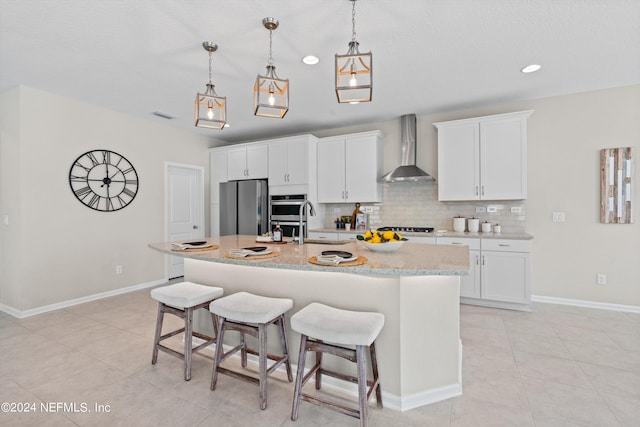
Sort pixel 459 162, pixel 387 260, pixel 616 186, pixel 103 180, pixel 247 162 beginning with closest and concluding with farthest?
pixel 387 260
pixel 616 186
pixel 459 162
pixel 103 180
pixel 247 162

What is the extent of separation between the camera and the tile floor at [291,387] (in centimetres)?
177

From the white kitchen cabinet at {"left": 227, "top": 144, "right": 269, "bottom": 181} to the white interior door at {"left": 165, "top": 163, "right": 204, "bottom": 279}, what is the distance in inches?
25.1

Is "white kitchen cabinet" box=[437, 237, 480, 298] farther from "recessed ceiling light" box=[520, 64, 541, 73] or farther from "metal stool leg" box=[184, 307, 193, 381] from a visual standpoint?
"metal stool leg" box=[184, 307, 193, 381]

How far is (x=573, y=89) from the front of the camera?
3.58m

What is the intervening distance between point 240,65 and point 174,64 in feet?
2.07

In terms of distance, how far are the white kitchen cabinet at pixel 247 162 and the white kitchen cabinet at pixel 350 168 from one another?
0.98 metres

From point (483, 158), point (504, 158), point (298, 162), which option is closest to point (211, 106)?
point (298, 162)

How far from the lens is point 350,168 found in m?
4.63

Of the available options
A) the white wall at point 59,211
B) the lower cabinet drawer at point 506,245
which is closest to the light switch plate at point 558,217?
the lower cabinet drawer at point 506,245

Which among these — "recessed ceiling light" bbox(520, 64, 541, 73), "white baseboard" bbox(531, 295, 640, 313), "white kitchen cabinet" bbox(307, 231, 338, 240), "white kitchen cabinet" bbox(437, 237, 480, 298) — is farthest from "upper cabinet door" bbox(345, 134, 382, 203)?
"white baseboard" bbox(531, 295, 640, 313)

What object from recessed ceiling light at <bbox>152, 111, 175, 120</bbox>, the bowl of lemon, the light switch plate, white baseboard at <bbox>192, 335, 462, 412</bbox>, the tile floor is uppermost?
recessed ceiling light at <bbox>152, 111, 175, 120</bbox>

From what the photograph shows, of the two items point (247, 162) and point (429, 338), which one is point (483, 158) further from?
point (247, 162)

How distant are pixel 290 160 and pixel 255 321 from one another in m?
3.39

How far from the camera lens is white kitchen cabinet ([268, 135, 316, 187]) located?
15.5ft
